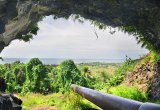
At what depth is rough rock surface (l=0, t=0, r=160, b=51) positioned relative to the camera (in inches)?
755

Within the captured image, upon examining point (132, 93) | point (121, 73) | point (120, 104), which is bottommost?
point (132, 93)

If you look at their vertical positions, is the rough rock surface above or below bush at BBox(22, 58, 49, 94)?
above

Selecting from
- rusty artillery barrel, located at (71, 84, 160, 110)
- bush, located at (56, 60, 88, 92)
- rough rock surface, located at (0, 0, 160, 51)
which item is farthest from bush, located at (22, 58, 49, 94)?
rusty artillery barrel, located at (71, 84, 160, 110)

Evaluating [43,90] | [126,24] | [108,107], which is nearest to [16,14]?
[126,24]

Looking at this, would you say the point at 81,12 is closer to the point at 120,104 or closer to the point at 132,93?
the point at 132,93

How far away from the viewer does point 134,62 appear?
33.2 metres

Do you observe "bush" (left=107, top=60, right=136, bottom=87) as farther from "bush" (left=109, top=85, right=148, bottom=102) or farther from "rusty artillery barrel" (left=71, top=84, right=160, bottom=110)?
"rusty artillery barrel" (left=71, top=84, right=160, bottom=110)

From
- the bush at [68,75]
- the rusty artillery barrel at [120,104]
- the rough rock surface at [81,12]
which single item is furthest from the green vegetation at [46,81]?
the rusty artillery barrel at [120,104]

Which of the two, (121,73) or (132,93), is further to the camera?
(121,73)

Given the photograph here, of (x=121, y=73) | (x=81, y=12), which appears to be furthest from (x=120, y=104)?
(x=121, y=73)

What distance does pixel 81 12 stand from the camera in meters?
22.4

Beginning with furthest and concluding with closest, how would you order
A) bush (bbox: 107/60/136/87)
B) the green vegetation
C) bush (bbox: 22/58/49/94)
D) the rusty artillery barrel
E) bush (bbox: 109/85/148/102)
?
bush (bbox: 22/58/49/94)
the green vegetation
bush (bbox: 107/60/136/87)
bush (bbox: 109/85/148/102)
the rusty artillery barrel

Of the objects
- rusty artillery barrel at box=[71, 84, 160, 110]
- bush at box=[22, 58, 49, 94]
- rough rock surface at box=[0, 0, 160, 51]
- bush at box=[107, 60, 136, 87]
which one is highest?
rough rock surface at box=[0, 0, 160, 51]

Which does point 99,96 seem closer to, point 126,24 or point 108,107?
point 108,107
